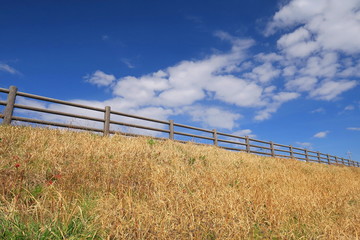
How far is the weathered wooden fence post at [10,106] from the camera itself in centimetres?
741

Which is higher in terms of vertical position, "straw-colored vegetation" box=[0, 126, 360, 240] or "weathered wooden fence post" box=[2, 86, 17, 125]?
"weathered wooden fence post" box=[2, 86, 17, 125]

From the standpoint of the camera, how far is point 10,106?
758 cm

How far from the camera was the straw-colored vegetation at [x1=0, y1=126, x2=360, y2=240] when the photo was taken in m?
2.33

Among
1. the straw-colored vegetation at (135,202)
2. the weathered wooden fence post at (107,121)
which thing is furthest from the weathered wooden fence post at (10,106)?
the weathered wooden fence post at (107,121)

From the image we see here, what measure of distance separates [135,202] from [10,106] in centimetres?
678

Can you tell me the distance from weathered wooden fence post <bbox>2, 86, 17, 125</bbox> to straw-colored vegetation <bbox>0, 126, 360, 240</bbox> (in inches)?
81.8

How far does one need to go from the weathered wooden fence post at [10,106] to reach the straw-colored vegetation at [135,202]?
2.08 meters

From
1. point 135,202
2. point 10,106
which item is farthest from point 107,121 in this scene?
point 135,202

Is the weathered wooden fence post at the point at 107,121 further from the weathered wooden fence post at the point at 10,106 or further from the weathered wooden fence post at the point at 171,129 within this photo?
the weathered wooden fence post at the point at 171,129

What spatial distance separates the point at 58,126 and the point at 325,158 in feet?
93.8

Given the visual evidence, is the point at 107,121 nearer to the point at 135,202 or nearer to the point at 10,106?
the point at 10,106

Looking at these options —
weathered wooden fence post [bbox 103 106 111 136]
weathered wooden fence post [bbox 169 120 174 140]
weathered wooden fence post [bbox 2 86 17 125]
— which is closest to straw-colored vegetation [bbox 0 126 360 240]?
weathered wooden fence post [bbox 2 86 17 125]

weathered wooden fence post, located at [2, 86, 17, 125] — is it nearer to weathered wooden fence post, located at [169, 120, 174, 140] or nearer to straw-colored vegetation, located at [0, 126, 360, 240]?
straw-colored vegetation, located at [0, 126, 360, 240]

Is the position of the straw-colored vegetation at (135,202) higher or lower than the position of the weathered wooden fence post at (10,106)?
lower
